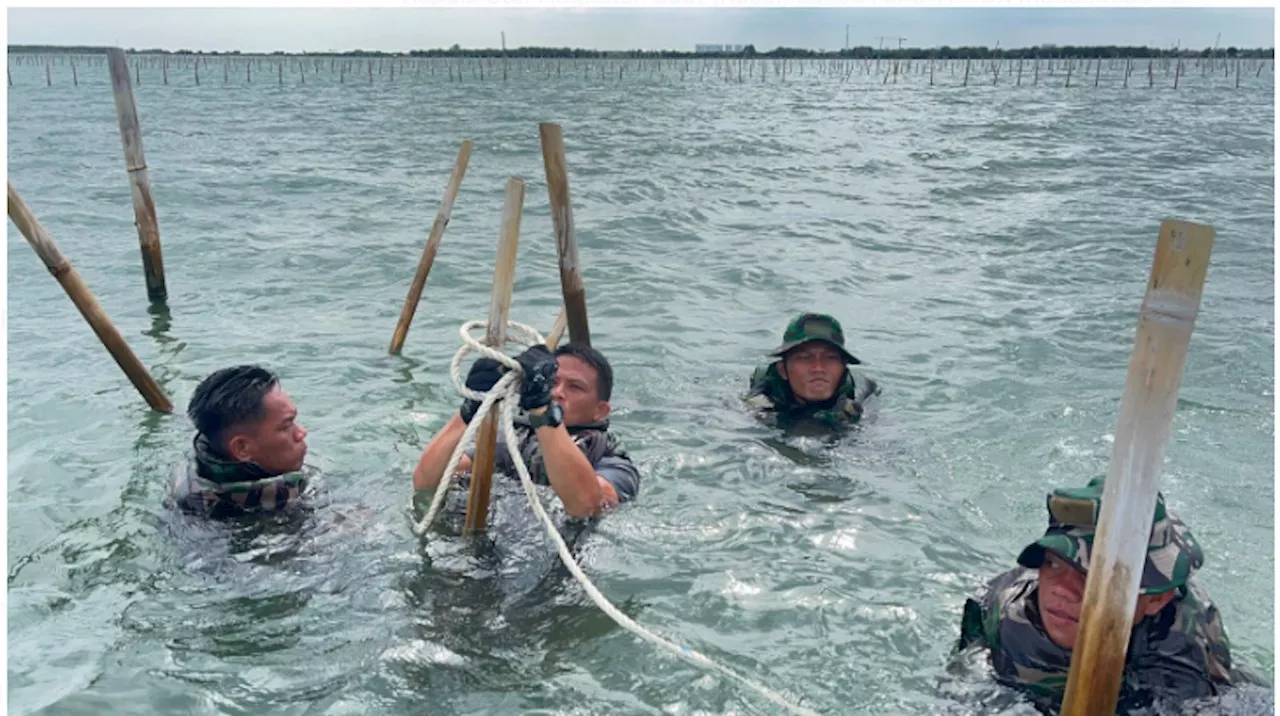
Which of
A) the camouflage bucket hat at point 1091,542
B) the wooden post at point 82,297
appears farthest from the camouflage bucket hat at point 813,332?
the wooden post at point 82,297

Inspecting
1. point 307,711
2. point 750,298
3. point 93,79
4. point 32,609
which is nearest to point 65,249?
point 750,298

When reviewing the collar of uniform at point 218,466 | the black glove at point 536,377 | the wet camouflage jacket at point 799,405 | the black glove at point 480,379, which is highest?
the black glove at point 536,377

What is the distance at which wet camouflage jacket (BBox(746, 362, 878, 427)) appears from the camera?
7.57 meters

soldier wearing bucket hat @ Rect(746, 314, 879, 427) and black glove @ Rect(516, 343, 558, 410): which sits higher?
black glove @ Rect(516, 343, 558, 410)

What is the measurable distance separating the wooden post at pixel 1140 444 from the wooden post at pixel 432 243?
22.2 ft

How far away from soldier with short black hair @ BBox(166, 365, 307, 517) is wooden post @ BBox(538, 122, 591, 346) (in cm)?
248

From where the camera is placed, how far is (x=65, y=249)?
14766mm

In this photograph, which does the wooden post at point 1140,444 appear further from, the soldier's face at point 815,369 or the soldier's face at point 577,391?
the soldier's face at point 815,369

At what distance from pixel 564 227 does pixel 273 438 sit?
3062mm

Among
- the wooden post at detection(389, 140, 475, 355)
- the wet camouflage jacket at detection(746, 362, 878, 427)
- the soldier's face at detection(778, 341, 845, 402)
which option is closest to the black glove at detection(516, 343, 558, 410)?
the soldier's face at detection(778, 341, 845, 402)

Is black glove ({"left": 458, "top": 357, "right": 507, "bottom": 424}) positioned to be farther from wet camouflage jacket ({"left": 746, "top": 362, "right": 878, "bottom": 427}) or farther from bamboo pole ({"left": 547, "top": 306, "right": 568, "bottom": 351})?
wet camouflage jacket ({"left": 746, "top": 362, "right": 878, "bottom": 427})

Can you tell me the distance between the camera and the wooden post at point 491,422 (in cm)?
508

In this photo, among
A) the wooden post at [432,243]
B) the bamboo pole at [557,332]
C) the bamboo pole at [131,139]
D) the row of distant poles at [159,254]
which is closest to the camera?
the row of distant poles at [159,254]

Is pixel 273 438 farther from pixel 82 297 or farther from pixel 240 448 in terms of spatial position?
pixel 82 297
